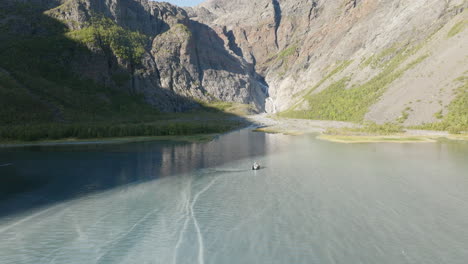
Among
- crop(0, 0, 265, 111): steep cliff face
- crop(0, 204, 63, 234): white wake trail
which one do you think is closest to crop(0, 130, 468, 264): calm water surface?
crop(0, 204, 63, 234): white wake trail

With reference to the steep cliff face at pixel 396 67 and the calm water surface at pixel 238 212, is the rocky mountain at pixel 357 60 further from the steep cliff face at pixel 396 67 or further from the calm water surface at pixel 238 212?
the calm water surface at pixel 238 212

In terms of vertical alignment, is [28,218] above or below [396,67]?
below

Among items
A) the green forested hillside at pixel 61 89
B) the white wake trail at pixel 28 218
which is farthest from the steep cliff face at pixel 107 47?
the white wake trail at pixel 28 218

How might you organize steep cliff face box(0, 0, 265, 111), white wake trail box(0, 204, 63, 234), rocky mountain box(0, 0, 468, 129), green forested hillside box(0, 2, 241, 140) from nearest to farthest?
1. white wake trail box(0, 204, 63, 234)
2. green forested hillside box(0, 2, 241, 140)
3. rocky mountain box(0, 0, 468, 129)
4. steep cliff face box(0, 0, 265, 111)

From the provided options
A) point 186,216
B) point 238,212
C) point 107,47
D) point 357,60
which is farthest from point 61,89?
point 357,60

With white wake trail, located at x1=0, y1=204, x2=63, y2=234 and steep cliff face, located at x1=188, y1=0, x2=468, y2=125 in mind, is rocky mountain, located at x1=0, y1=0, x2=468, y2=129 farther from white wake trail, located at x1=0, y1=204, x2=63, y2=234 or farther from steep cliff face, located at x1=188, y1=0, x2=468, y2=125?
white wake trail, located at x1=0, y1=204, x2=63, y2=234

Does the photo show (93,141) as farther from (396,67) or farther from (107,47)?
(396,67)

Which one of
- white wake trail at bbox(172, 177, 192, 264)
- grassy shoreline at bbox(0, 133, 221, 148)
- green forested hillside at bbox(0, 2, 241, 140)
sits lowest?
white wake trail at bbox(172, 177, 192, 264)

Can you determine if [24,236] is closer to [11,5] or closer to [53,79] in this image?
[53,79]

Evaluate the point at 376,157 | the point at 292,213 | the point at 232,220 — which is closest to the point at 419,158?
the point at 376,157
